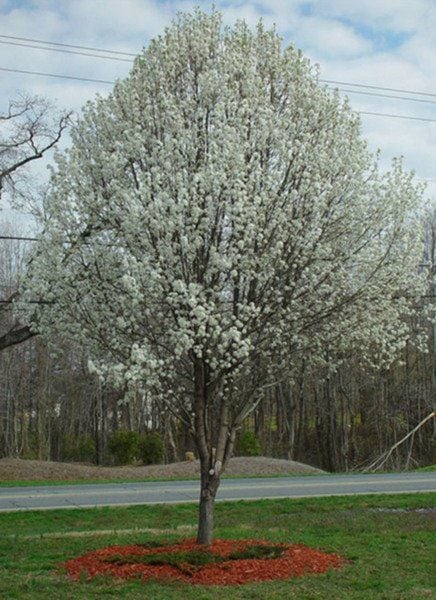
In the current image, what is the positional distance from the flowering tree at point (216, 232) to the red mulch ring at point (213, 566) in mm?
642

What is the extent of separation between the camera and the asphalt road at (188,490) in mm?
16438

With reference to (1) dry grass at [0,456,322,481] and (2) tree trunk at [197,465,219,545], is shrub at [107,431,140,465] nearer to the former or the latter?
(1) dry grass at [0,456,322,481]

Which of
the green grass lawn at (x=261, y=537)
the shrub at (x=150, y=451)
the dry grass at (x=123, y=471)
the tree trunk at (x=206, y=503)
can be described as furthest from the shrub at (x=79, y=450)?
the tree trunk at (x=206, y=503)

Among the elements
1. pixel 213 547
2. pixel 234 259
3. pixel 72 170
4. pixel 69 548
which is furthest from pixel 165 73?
pixel 69 548

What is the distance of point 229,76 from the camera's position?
8.34m

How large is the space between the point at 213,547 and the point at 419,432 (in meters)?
34.0

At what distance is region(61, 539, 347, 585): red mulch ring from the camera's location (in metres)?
7.71

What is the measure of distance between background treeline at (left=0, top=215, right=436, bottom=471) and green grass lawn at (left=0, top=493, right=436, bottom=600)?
23.1 metres

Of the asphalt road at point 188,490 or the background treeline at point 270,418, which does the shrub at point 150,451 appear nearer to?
the background treeline at point 270,418

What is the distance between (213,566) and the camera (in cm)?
802

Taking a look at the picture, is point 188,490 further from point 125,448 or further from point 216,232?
point 125,448

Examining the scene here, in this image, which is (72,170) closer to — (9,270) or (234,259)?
(234,259)

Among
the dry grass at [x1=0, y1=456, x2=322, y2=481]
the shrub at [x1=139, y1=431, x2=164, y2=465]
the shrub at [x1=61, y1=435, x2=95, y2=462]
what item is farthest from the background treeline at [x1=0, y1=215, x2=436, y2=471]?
the dry grass at [x1=0, y1=456, x2=322, y2=481]

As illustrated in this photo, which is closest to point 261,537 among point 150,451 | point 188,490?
point 188,490
